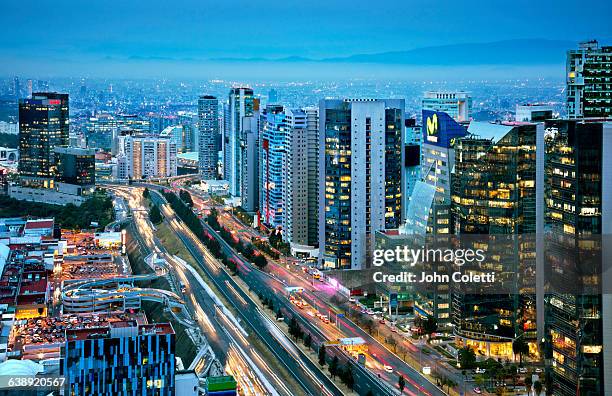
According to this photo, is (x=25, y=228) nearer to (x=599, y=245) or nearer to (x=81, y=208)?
(x=81, y=208)

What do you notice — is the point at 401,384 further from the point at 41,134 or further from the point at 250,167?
the point at 41,134

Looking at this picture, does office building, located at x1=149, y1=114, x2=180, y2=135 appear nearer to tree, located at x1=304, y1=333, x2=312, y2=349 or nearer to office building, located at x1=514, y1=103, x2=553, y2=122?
office building, located at x1=514, y1=103, x2=553, y2=122

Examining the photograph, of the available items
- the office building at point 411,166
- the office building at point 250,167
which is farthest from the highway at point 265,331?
the office building at point 411,166

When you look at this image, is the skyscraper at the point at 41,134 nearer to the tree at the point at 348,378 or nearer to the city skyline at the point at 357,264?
the city skyline at the point at 357,264

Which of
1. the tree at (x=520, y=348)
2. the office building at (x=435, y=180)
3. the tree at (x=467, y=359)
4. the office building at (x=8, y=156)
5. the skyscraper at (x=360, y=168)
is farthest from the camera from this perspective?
the office building at (x=8, y=156)

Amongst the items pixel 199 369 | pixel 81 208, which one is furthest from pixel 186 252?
pixel 199 369

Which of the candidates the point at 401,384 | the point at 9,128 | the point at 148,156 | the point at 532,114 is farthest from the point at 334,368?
the point at 9,128
